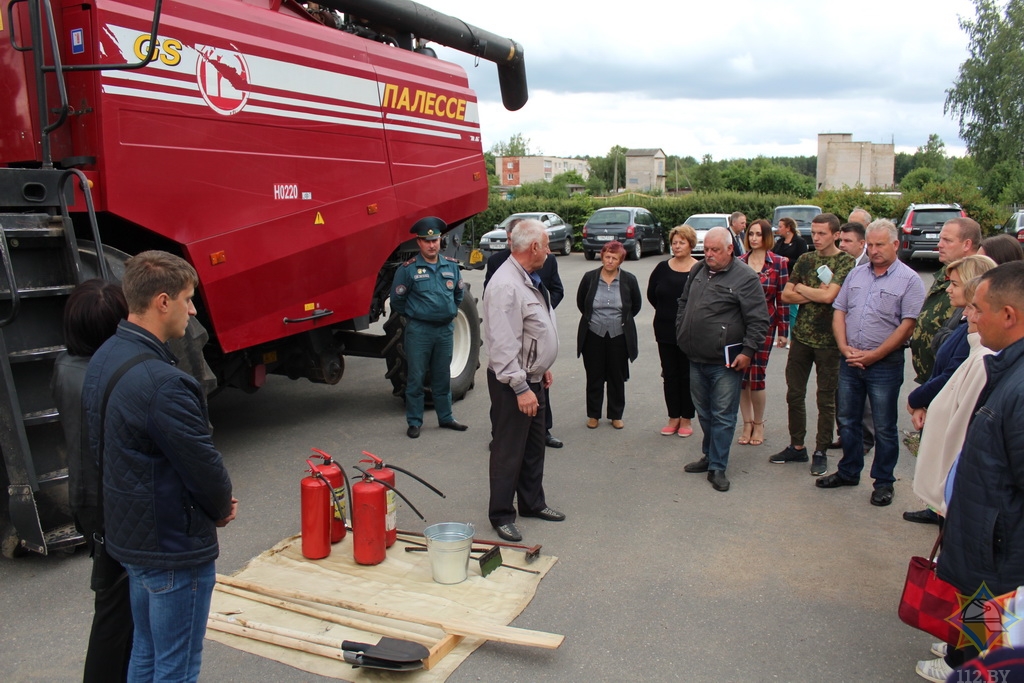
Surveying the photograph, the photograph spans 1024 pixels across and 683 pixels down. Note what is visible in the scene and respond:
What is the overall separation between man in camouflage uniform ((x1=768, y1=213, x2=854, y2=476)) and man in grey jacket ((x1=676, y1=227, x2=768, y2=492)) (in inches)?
23.3

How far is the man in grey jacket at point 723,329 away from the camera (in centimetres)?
568

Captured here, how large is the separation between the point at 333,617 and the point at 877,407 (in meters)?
3.72

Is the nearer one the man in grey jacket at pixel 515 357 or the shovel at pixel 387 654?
the shovel at pixel 387 654

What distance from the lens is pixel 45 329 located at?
13.4 ft

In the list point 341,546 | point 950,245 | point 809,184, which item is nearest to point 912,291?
point 950,245

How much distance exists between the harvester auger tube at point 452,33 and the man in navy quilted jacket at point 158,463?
446 cm

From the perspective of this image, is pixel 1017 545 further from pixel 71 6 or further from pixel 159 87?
pixel 71 6

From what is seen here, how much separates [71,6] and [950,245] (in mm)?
5224

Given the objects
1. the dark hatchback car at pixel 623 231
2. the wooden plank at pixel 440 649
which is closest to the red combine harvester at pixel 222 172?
the wooden plank at pixel 440 649

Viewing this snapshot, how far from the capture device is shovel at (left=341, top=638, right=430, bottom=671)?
3.37 m

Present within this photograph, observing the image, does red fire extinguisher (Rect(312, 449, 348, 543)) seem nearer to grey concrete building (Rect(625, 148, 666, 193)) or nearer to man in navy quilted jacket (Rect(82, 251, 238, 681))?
man in navy quilted jacket (Rect(82, 251, 238, 681))

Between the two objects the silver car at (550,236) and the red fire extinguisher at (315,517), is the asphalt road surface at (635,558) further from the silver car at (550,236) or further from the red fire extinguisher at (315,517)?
the silver car at (550,236)

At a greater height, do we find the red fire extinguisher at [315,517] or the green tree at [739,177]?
the green tree at [739,177]

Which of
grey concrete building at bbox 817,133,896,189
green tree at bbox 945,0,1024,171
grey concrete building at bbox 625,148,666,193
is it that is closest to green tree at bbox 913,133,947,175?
grey concrete building at bbox 817,133,896,189
